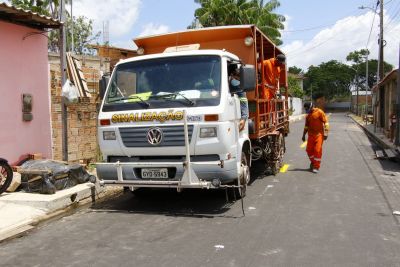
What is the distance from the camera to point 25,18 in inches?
340

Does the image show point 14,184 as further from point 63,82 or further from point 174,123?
point 174,123

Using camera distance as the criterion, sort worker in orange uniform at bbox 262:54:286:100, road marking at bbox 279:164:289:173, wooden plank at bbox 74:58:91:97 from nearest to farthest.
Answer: worker in orange uniform at bbox 262:54:286:100
road marking at bbox 279:164:289:173
wooden plank at bbox 74:58:91:97

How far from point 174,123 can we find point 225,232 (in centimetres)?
168

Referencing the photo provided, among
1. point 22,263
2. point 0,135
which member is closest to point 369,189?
point 22,263

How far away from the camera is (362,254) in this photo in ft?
15.6

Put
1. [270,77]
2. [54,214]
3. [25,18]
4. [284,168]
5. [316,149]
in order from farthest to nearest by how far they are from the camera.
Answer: [284,168]
[316,149]
[270,77]
[25,18]
[54,214]

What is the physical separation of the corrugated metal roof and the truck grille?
3.26 metres

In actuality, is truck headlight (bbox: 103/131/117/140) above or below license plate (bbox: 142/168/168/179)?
above

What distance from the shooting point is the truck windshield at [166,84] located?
6531 mm

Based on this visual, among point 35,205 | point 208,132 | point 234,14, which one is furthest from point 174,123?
point 234,14

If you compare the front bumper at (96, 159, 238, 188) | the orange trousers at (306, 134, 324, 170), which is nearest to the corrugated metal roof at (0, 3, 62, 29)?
the front bumper at (96, 159, 238, 188)

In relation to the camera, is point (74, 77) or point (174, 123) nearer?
point (174, 123)

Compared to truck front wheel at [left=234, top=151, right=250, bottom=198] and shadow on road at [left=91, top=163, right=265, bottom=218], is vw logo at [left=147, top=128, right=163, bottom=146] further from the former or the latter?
truck front wheel at [left=234, top=151, right=250, bottom=198]

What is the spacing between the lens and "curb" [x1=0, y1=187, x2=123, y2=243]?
5.72 meters
